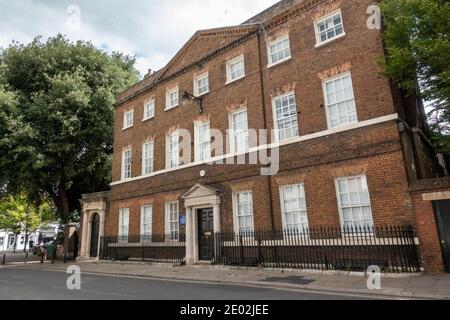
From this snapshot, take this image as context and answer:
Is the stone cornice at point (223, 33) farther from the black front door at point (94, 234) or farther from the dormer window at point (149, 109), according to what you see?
the black front door at point (94, 234)

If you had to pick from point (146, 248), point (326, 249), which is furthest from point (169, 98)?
point (326, 249)

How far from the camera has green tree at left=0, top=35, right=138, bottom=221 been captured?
69.6 ft

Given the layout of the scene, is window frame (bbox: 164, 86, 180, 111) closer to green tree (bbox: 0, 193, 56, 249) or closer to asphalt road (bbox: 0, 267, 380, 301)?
asphalt road (bbox: 0, 267, 380, 301)

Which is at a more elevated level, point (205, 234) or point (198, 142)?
point (198, 142)

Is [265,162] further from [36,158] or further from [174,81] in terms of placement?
[36,158]

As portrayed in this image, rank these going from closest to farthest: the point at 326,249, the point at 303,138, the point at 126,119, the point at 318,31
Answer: the point at 326,249, the point at 303,138, the point at 318,31, the point at 126,119

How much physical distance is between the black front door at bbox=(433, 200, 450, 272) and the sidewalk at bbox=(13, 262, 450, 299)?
26.6 inches

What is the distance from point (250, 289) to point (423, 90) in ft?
27.7

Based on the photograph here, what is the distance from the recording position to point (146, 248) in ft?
56.7

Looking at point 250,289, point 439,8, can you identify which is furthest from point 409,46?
point 250,289

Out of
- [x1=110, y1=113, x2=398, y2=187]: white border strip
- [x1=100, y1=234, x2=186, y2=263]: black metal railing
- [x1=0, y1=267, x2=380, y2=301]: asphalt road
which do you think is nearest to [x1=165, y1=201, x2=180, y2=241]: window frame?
[x1=100, y1=234, x2=186, y2=263]: black metal railing

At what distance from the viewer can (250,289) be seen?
8734mm

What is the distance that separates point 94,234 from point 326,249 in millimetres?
16070

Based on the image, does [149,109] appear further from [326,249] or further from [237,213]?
[326,249]
